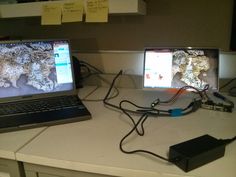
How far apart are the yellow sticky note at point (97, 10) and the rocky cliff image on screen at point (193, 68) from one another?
0.33m

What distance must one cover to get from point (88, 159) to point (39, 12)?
0.69 meters

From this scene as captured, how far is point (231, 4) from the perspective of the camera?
0.98m

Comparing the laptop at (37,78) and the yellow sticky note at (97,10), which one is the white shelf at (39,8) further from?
the laptop at (37,78)

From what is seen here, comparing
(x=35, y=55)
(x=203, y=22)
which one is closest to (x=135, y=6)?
(x=203, y=22)

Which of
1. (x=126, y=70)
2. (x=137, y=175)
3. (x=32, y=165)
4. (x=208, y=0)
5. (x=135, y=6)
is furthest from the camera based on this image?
(x=126, y=70)

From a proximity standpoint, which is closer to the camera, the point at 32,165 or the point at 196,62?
the point at 32,165

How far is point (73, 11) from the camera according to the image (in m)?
0.98

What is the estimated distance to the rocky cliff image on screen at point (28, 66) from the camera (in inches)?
37.3

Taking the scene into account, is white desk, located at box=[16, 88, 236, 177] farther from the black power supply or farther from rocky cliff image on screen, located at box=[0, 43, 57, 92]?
rocky cliff image on screen, located at box=[0, 43, 57, 92]

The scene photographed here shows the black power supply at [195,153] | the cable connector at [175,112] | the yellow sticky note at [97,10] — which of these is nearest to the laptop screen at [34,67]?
the yellow sticky note at [97,10]

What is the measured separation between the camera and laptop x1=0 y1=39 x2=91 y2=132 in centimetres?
90

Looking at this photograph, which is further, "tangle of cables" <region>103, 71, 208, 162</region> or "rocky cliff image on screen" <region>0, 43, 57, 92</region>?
"rocky cliff image on screen" <region>0, 43, 57, 92</region>

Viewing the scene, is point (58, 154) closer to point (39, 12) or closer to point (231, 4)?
point (39, 12)

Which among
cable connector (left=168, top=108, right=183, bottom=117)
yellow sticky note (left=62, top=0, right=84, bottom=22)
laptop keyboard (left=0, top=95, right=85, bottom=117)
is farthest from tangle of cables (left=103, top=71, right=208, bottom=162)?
yellow sticky note (left=62, top=0, right=84, bottom=22)
